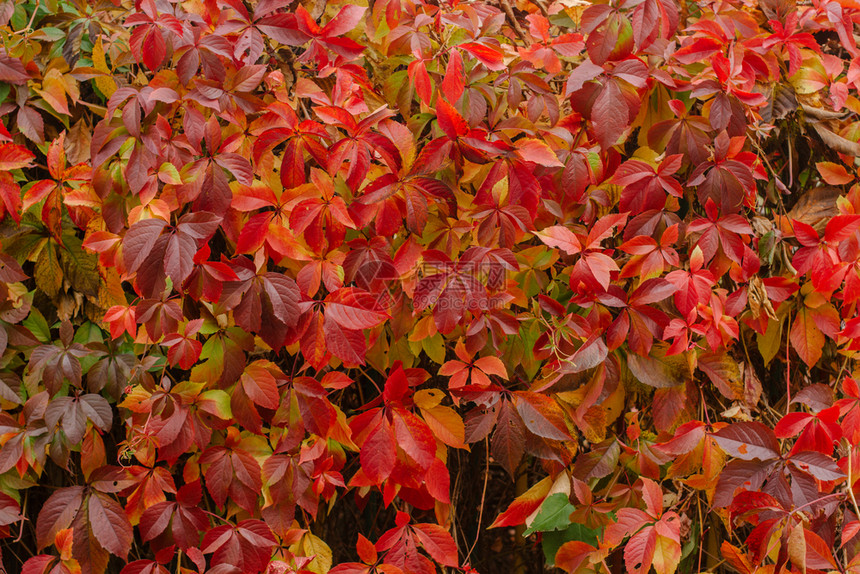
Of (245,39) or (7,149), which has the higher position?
(245,39)

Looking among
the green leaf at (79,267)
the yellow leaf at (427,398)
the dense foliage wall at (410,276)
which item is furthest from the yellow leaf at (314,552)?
the green leaf at (79,267)

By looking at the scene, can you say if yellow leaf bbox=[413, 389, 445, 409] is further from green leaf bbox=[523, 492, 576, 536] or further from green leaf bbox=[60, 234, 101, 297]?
green leaf bbox=[60, 234, 101, 297]

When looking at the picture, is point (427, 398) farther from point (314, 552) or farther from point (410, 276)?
point (314, 552)

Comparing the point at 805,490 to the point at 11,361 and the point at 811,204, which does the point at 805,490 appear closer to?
the point at 811,204

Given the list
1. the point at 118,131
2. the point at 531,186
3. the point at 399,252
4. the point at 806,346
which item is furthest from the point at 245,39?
the point at 806,346

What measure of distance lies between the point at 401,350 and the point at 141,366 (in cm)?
50

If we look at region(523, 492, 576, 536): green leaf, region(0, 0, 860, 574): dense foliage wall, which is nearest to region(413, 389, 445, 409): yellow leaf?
region(0, 0, 860, 574): dense foliage wall

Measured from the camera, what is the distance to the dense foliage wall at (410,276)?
119 centimetres

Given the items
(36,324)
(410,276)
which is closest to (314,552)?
(410,276)

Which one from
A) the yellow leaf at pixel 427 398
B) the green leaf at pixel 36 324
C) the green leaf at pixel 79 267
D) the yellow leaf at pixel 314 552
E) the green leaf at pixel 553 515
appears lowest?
the yellow leaf at pixel 314 552

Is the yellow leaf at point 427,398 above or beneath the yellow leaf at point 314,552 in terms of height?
above

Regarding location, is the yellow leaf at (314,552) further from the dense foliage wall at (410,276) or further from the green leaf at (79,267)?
the green leaf at (79,267)

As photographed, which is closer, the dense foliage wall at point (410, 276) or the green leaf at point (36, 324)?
the dense foliage wall at point (410, 276)

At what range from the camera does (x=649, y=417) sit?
4.84ft
